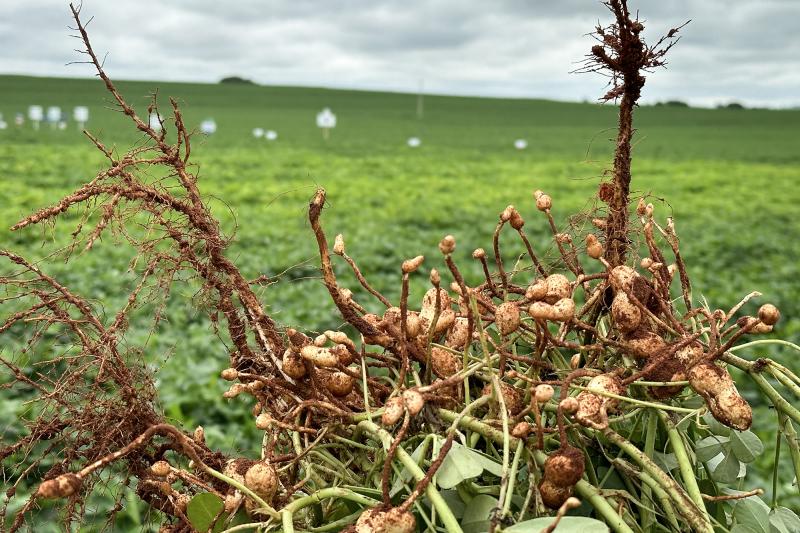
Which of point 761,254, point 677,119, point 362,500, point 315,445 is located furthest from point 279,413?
point 677,119

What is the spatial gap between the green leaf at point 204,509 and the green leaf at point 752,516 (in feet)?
1.75

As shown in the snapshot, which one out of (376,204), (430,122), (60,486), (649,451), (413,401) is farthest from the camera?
(430,122)

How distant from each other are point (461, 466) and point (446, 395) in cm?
11

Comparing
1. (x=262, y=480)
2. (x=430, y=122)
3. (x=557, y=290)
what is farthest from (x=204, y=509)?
(x=430, y=122)

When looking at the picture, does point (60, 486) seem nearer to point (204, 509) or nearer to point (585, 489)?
point (204, 509)

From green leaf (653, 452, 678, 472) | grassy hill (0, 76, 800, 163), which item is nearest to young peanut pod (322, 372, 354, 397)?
green leaf (653, 452, 678, 472)

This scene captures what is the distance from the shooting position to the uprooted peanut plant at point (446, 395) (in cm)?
68

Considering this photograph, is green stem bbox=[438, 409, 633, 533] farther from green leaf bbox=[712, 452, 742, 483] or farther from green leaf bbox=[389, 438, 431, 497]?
green leaf bbox=[712, 452, 742, 483]

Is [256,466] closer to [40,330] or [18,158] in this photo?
[40,330]

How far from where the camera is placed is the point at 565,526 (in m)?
0.64

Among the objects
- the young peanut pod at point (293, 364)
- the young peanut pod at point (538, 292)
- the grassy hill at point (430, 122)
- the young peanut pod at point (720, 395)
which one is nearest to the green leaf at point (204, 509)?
the young peanut pod at point (293, 364)

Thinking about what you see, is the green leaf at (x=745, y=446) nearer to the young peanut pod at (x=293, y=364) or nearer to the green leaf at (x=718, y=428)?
the green leaf at (x=718, y=428)

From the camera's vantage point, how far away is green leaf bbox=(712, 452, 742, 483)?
85 cm

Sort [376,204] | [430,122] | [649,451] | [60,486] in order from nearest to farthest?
[60,486] < [649,451] < [376,204] < [430,122]
